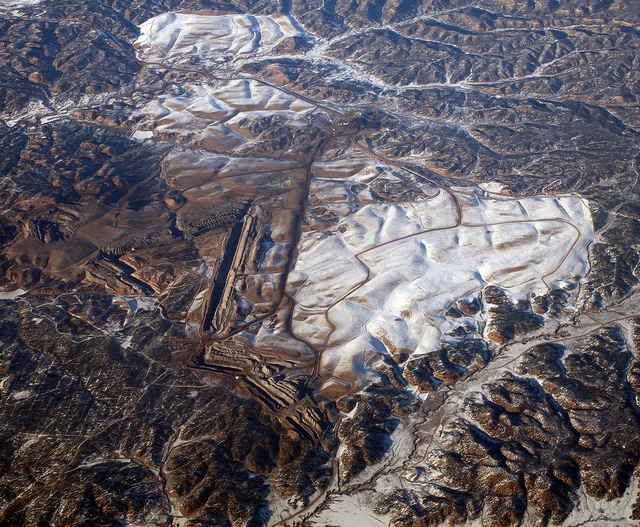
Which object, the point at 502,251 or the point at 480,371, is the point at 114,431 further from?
the point at 502,251

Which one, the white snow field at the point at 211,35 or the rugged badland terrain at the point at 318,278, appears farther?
the white snow field at the point at 211,35

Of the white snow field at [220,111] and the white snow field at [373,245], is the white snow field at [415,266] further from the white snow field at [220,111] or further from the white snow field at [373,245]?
the white snow field at [220,111]

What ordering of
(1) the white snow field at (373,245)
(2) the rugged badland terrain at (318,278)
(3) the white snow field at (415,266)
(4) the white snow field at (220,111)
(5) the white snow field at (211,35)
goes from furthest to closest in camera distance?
(5) the white snow field at (211,35)
(4) the white snow field at (220,111)
(1) the white snow field at (373,245)
(3) the white snow field at (415,266)
(2) the rugged badland terrain at (318,278)

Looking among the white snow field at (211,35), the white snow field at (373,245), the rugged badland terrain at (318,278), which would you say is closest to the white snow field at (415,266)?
the white snow field at (373,245)

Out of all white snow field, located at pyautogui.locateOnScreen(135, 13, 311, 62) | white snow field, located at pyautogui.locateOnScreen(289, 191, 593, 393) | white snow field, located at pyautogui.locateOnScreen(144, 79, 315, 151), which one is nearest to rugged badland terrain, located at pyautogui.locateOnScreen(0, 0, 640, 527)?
white snow field, located at pyautogui.locateOnScreen(289, 191, 593, 393)

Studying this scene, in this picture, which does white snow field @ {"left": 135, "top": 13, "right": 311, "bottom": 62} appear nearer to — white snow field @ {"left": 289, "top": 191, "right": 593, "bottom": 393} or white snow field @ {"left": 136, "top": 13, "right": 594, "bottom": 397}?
white snow field @ {"left": 136, "top": 13, "right": 594, "bottom": 397}

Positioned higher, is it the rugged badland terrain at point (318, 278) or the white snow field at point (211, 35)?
the white snow field at point (211, 35)

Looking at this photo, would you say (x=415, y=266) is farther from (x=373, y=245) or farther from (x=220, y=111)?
(x=220, y=111)
